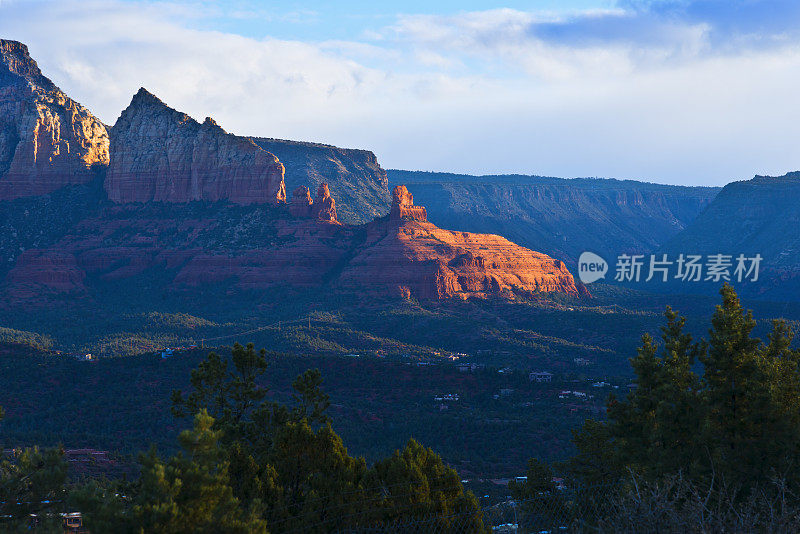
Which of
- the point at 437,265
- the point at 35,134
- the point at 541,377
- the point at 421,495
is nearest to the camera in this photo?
the point at 421,495

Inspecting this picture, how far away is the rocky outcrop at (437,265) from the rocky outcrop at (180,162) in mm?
26561

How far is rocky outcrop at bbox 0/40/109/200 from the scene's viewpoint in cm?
18300

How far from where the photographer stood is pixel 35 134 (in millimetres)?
184250

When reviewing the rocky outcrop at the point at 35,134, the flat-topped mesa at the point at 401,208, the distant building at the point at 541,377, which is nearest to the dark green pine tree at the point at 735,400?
the distant building at the point at 541,377

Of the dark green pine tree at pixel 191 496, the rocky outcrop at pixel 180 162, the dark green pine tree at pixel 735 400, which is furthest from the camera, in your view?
the rocky outcrop at pixel 180 162

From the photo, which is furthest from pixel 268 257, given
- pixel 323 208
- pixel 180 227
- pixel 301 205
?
pixel 180 227

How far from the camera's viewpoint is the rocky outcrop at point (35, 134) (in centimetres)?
18300

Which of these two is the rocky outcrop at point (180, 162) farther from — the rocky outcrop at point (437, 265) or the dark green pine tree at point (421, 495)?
the dark green pine tree at point (421, 495)

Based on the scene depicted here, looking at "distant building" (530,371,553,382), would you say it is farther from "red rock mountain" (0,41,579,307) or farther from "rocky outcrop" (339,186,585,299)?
"red rock mountain" (0,41,579,307)

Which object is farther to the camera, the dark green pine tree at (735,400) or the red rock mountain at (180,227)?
the red rock mountain at (180,227)

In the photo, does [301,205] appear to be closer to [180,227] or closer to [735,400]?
[180,227]

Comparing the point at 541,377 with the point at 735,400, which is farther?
the point at 541,377

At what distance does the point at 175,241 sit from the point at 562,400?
4277 inches

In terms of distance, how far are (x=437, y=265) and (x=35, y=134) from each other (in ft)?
289
